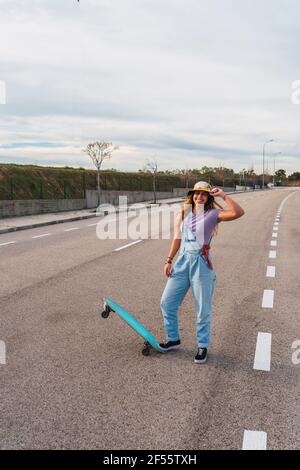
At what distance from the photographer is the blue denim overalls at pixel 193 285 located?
430 cm

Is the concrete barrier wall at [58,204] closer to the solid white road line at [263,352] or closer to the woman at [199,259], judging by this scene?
the woman at [199,259]

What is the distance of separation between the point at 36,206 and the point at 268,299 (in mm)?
19384

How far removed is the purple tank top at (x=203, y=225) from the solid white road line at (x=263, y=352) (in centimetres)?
130

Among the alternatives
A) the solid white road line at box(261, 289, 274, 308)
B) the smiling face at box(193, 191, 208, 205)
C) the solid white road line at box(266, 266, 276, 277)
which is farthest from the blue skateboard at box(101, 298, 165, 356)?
the solid white road line at box(266, 266, 276, 277)

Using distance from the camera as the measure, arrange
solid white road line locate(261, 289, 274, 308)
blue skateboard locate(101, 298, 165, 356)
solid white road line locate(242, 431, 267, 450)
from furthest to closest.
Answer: solid white road line locate(261, 289, 274, 308), blue skateboard locate(101, 298, 165, 356), solid white road line locate(242, 431, 267, 450)

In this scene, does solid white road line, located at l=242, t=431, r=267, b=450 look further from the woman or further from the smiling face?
the smiling face

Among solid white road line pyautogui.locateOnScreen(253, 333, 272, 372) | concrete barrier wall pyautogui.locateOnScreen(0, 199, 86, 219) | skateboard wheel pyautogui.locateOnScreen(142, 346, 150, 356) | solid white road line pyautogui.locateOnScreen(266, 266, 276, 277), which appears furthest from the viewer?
concrete barrier wall pyautogui.locateOnScreen(0, 199, 86, 219)

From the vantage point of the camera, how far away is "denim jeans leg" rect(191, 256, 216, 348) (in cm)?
429

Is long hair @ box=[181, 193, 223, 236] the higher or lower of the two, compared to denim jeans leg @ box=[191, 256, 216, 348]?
higher

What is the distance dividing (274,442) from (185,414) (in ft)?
2.24

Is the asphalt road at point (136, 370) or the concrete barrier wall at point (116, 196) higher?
the concrete barrier wall at point (116, 196)

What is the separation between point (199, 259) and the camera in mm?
4305

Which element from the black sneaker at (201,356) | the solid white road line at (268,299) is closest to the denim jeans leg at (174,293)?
the black sneaker at (201,356)

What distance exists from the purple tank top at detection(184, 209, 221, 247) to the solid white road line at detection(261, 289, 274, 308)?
2.38m
